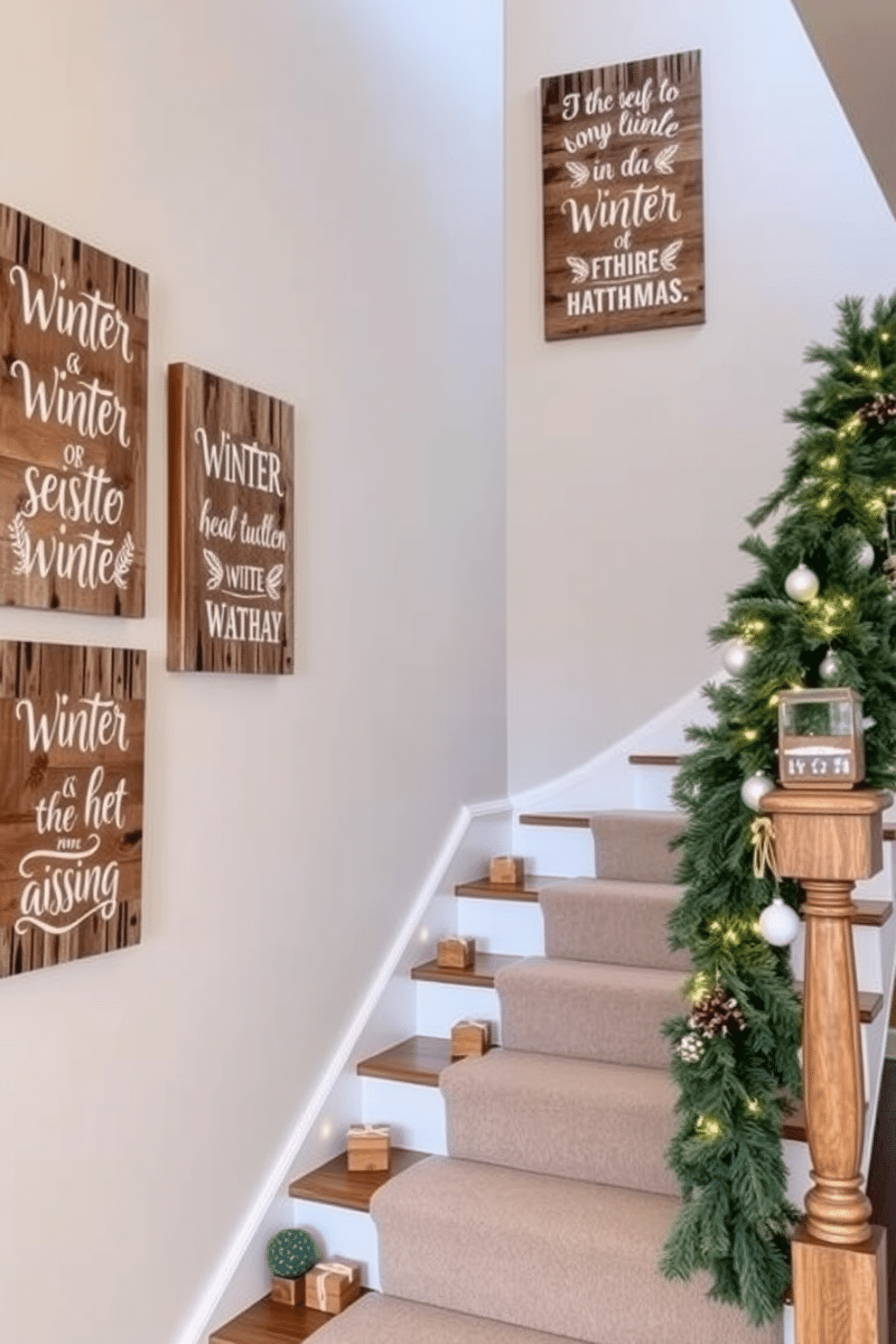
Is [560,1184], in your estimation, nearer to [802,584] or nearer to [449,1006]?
[449,1006]

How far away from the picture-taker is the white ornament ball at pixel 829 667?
5.88ft

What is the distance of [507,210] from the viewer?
4.02 m

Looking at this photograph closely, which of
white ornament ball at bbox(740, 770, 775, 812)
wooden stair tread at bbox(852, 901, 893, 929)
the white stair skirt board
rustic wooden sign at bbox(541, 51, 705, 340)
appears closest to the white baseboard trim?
the white stair skirt board

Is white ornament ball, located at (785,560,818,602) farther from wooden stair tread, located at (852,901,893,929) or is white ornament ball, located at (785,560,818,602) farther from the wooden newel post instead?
wooden stair tread, located at (852,901,893,929)

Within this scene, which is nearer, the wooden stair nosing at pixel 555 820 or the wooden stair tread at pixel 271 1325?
the wooden stair tread at pixel 271 1325

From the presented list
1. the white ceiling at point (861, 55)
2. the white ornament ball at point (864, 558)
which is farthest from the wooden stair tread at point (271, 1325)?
the white ceiling at point (861, 55)

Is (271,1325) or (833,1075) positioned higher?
(833,1075)

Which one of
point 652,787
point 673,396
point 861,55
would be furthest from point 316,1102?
point 673,396

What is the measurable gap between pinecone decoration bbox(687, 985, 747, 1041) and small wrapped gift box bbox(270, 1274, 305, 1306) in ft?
3.23

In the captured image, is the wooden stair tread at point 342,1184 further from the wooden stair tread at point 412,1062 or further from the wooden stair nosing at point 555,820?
the wooden stair nosing at point 555,820

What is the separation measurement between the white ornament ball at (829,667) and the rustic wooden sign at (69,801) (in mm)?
1121

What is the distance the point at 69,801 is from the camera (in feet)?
5.73

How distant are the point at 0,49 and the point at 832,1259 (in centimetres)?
217

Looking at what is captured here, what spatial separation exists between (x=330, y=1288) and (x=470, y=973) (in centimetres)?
82
